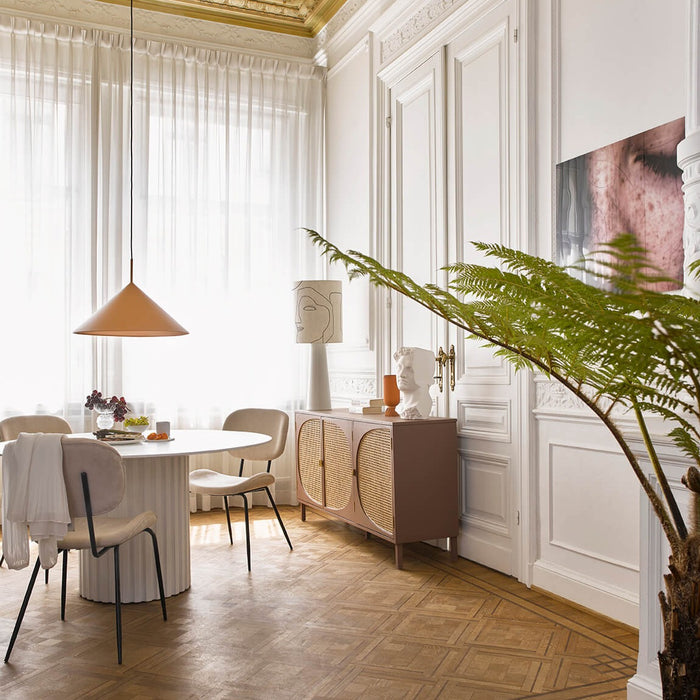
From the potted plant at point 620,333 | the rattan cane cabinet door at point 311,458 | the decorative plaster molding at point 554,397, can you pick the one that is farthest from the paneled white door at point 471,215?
the potted plant at point 620,333

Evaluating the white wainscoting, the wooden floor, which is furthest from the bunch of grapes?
the white wainscoting

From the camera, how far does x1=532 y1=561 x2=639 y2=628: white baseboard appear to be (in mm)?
3207

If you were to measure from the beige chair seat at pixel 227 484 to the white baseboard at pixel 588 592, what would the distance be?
1.52 m

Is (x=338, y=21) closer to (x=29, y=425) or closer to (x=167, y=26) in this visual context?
(x=167, y=26)

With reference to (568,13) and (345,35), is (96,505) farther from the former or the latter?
(345,35)

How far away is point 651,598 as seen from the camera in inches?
90.4

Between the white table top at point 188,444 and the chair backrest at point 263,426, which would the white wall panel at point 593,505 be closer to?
the white table top at point 188,444

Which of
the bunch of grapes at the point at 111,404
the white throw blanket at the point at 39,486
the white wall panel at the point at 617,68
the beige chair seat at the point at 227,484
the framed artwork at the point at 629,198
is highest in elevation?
the white wall panel at the point at 617,68

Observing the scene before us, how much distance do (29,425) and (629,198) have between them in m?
3.46

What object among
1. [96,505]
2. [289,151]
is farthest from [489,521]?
[289,151]

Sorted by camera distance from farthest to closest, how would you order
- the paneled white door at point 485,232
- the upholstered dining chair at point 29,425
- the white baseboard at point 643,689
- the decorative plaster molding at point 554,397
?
the upholstered dining chair at point 29,425, the paneled white door at point 485,232, the decorative plaster molding at point 554,397, the white baseboard at point 643,689

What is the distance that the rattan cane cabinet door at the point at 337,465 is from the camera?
4.66 m

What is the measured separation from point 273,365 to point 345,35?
264 centimetres

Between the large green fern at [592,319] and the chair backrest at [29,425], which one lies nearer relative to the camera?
A: the large green fern at [592,319]
